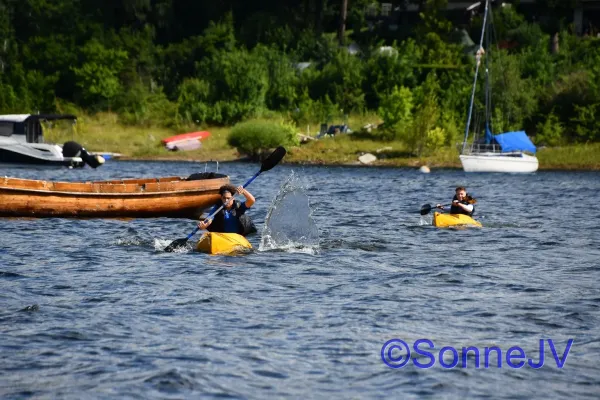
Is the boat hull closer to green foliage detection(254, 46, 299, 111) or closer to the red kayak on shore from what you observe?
the red kayak on shore

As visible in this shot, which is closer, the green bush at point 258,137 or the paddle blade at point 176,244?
the paddle blade at point 176,244

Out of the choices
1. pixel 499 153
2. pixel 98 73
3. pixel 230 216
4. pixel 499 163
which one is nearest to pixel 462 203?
pixel 230 216

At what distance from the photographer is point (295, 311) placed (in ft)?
51.2

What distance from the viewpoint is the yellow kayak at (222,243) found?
21.1 meters

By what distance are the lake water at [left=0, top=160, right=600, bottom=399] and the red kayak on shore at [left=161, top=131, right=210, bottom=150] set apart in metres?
37.5

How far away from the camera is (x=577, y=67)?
70.2m

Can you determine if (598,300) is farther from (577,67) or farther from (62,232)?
(577,67)

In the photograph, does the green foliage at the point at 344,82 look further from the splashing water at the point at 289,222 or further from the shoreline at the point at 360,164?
the splashing water at the point at 289,222

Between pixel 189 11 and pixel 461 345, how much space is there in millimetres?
76206

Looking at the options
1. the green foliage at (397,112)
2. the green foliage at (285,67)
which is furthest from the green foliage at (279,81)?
the green foliage at (397,112)

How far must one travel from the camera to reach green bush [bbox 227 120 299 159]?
62250 millimetres

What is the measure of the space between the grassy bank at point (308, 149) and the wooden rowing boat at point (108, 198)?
3304 cm

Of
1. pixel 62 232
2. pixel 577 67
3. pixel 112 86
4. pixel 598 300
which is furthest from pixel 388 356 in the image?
pixel 112 86

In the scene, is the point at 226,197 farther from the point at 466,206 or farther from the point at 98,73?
the point at 98,73
